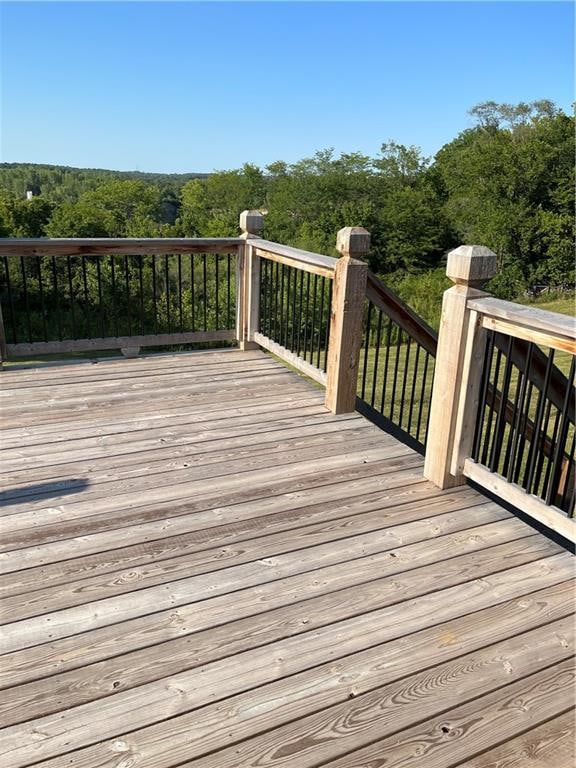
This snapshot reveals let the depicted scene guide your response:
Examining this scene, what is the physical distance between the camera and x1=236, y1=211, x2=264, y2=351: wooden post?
15.0 ft

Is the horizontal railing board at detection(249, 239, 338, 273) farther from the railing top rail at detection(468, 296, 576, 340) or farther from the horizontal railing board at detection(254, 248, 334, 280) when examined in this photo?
the railing top rail at detection(468, 296, 576, 340)

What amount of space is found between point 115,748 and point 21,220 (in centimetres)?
5237

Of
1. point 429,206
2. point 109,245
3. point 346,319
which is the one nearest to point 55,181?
point 429,206

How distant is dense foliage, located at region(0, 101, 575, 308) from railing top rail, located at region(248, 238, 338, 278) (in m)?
27.9

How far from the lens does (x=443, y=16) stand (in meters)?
13.9

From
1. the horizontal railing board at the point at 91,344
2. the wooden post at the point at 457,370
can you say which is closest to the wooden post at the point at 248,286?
the horizontal railing board at the point at 91,344

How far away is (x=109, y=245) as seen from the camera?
4211 mm

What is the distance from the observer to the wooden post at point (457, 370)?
2410 mm

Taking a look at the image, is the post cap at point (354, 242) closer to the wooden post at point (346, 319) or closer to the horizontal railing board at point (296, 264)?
the wooden post at point (346, 319)

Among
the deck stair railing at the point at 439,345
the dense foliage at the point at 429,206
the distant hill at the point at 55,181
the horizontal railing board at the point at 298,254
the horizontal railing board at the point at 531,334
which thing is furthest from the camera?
the distant hill at the point at 55,181

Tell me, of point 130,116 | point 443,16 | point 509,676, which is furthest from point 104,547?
point 130,116

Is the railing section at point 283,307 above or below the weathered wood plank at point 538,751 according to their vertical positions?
above

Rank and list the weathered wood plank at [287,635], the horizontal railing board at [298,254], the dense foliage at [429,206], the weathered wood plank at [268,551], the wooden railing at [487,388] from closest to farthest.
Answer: the weathered wood plank at [287,635] → the weathered wood plank at [268,551] → the wooden railing at [487,388] → the horizontal railing board at [298,254] → the dense foliage at [429,206]

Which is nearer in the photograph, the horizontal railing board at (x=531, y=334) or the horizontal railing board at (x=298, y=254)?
the horizontal railing board at (x=531, y=334)
